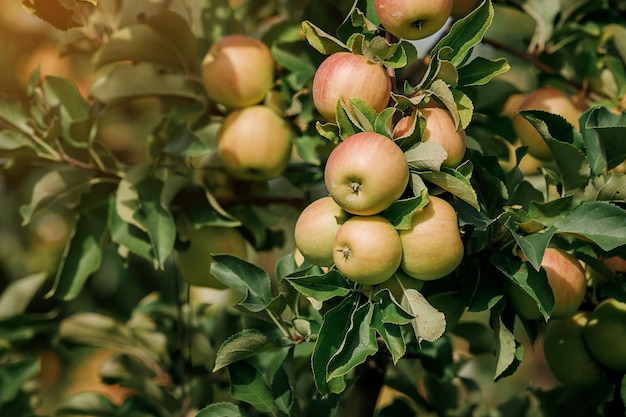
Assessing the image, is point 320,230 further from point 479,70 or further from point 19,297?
point 19,297

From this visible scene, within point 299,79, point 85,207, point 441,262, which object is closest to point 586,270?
point 441,262

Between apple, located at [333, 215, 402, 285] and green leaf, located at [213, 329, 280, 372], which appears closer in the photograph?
apple, located at [333, 215, 402, 285]

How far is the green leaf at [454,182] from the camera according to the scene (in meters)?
0.78

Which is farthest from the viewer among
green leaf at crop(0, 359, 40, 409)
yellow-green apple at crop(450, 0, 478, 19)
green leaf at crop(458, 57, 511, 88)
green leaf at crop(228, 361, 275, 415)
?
green leaf at crop(0, 359, 40, 409)

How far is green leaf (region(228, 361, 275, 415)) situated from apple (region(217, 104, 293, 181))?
1.23 feet

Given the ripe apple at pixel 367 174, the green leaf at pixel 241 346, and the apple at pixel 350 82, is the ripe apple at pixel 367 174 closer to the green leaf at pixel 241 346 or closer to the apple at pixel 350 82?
the apple at pixel 350 82

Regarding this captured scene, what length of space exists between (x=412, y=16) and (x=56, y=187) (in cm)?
63

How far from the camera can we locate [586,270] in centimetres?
105

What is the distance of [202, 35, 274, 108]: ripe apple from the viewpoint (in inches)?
47.9

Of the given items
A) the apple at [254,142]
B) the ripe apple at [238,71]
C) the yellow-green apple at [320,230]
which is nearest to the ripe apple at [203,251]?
the apple at [254,142]

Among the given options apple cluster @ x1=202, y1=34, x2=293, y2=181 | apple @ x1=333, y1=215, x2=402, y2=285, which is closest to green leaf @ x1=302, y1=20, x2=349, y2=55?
apple @ x1=333, y1=215, x2=402, y2=285

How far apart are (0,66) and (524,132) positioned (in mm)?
1758

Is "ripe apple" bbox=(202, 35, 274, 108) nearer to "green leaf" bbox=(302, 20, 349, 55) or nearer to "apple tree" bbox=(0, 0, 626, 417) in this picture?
"apple tree" bbox=(0, 0, 626, 417)

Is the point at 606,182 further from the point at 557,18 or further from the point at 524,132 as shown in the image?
the point at 557,18
